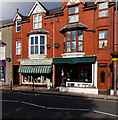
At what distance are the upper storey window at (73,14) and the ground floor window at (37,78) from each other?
25.4 feet

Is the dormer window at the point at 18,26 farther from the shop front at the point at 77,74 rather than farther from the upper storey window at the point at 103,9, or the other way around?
the upper storey window at the point at 103,9

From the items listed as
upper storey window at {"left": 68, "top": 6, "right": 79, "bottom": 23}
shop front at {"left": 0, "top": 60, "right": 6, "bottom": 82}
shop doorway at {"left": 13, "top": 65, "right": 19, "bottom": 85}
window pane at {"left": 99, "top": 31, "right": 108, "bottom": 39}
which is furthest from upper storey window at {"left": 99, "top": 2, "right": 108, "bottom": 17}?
shop front at {"left": 0, "top": 60, "right": 6, "bottom": 82}

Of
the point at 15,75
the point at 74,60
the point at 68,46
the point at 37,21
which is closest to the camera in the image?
the point at 74,60

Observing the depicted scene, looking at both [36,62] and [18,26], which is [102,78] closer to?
[36,62]

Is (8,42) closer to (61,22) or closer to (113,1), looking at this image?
(61,22)

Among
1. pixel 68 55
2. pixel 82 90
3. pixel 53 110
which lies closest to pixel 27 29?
pixel 68 55

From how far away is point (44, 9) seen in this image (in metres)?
20.0

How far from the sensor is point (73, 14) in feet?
58.2

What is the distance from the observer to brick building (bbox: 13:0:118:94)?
15875 mm

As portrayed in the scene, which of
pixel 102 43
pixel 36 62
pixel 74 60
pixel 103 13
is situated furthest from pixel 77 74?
pixel 103 13

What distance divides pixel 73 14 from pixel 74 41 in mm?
3298

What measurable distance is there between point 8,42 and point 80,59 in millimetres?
12258

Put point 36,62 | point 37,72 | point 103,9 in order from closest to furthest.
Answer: point 103,9 < point 37,72 < point 36,62

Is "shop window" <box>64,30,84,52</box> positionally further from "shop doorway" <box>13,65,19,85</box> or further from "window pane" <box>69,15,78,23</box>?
"shop doorway" <box>13,65,19,85</box>
